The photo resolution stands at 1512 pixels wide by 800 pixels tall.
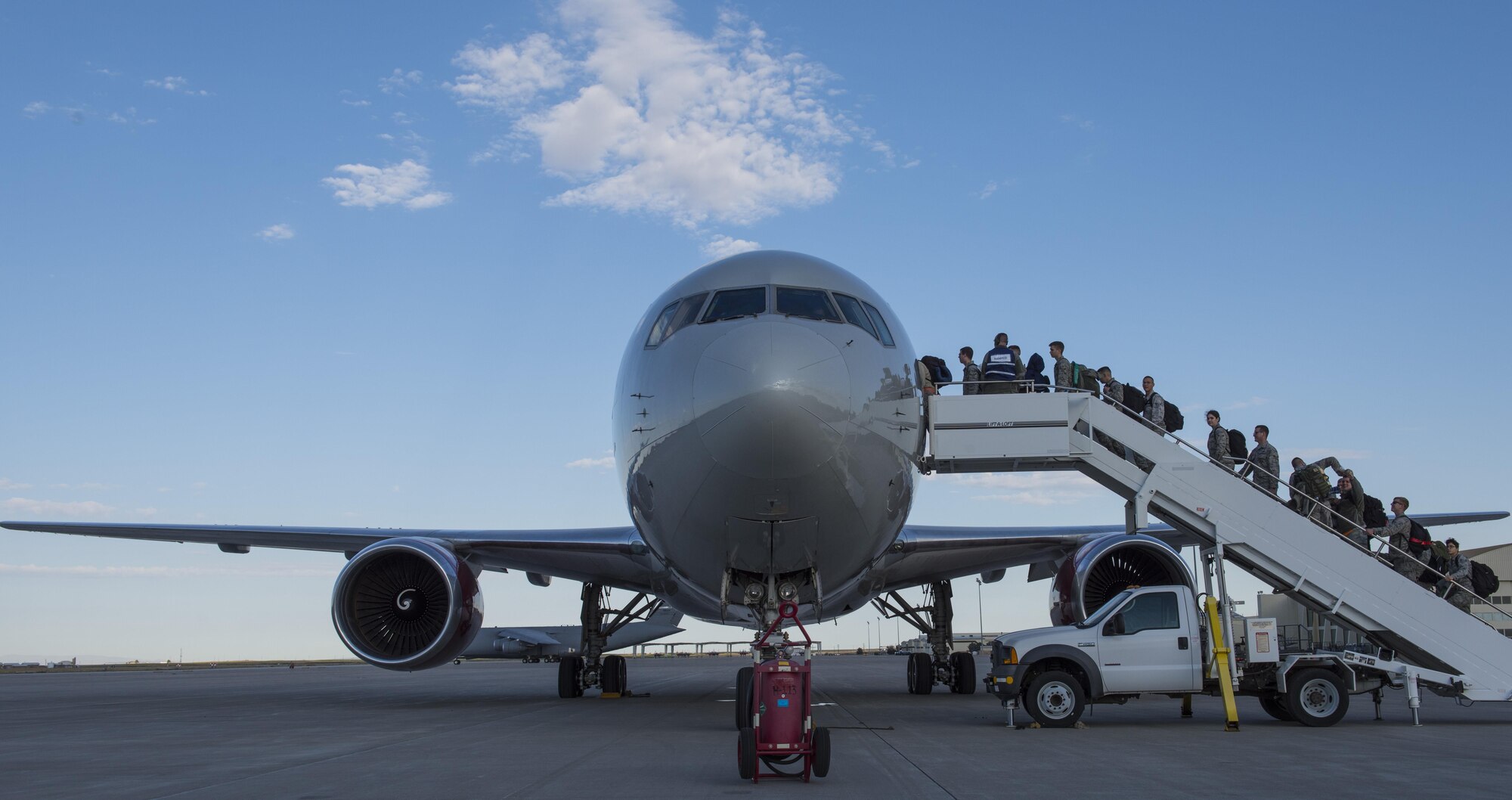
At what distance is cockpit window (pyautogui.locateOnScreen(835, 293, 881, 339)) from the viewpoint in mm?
9797

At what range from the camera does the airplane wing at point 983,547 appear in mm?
14805

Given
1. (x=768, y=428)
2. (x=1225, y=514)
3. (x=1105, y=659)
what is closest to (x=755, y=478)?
(x=768, y=428)

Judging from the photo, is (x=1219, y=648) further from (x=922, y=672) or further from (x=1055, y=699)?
(x=922, y=672)

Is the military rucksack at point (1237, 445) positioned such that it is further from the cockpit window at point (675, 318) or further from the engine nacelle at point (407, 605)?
the engine nacelle at point (407, 605)

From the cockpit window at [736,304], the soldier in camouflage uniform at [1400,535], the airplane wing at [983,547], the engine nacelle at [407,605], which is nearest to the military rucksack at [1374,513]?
the soldier in camouflage uniform at [1400,535]

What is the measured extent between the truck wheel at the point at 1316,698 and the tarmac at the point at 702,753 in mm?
206

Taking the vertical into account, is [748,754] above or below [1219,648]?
below

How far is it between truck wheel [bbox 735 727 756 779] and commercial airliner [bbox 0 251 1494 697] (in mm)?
2139

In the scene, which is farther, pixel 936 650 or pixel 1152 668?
pixel 936 650

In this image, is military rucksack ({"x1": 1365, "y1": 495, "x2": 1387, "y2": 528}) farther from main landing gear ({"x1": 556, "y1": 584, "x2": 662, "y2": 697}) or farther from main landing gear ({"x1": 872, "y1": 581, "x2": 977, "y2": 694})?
Answer: main landing gear ({"x1": 556, "y1": 584, "x2": 662, "y2": 697})

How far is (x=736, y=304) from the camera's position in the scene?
31.3 feet

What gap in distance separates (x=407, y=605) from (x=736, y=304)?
744 cm

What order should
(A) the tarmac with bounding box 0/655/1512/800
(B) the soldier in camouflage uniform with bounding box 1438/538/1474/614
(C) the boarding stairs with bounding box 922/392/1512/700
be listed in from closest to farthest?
(A) the tarmac with bounding box 0/655/1512/800, (C) the boarding stairs with bounding box 922/392/1512/700, (B) the soldier in camouflage uniform with bounding box 1438/538/1474/614

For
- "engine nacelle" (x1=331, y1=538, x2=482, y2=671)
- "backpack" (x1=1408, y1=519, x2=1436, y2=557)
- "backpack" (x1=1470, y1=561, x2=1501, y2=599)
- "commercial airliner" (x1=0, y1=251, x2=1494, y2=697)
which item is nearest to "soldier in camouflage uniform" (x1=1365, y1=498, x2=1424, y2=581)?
"backpack" (x1=1408, y1=519, x2=1436, y2=557)
